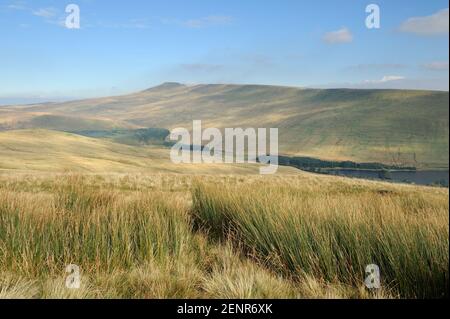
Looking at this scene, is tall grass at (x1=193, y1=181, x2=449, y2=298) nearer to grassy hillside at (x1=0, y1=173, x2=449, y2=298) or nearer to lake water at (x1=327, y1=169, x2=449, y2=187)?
grassy hillside at (x1=0, y1=173, x2=449, y2=298)

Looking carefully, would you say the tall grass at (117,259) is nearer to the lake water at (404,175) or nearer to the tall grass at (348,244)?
the tall grass at (348,244)

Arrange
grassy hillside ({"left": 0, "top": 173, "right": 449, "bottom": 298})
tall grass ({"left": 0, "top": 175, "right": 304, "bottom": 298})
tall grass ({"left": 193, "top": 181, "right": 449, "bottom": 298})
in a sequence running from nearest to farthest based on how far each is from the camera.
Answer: tall grass ({"left": 0, "top": 175, "right": 304, "bottom": 298}) < grassy hillside ({"left": 0, "top": 173, "right": 449, "bottom": 298}) < tall grass ({"left": 193, "top": 181, "right": 449, "bottom": 298})

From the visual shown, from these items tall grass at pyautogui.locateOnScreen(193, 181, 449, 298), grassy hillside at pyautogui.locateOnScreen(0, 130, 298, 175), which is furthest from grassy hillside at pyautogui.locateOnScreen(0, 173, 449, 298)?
grassy hillside at pyautogui.locateOnScreen(0, 130, 298, 175)

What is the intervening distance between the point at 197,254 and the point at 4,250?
2.42 meters

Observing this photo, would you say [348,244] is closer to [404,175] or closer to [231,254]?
[231,254]

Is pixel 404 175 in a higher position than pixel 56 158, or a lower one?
lower

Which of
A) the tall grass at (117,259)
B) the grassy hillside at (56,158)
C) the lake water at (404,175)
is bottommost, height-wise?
the lake water at (404,175)

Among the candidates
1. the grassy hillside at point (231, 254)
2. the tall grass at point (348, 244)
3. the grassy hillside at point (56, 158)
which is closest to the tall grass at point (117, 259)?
the grassy hillside at point (231, 254)

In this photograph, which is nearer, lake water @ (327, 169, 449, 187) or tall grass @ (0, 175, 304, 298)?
tall grass @ (0, 175, 304, 298)

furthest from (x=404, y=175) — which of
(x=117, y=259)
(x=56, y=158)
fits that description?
(x=117, y=259)

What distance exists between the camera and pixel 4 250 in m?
5.45

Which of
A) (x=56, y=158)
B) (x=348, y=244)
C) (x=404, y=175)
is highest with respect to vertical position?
(x=348, y=244)

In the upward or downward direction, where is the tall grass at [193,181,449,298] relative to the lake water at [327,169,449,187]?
upward

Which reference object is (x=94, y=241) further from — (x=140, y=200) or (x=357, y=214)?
(x=357, y=214)
